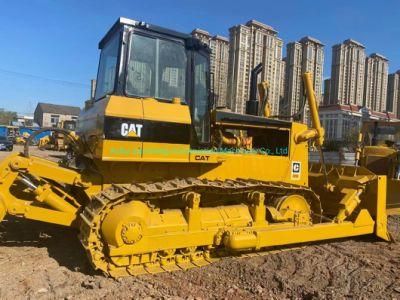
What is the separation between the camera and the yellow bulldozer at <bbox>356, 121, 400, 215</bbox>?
7.20 meters

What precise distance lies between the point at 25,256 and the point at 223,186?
2542 millimetres

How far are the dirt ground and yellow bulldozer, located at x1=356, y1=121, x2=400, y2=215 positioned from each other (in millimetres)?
1615

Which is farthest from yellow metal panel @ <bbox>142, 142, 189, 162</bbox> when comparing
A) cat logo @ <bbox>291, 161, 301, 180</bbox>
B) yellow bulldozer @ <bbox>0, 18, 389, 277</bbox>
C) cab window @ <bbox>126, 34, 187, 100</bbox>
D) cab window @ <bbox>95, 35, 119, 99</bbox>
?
cat logo @ <bbox>291, 161, 301, 180</bbox>

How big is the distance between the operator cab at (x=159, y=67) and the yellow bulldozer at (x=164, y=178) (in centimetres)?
1

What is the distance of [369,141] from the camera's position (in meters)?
11.0

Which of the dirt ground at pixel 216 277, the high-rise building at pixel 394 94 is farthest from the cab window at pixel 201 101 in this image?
the high-rise building at pixel 394 94

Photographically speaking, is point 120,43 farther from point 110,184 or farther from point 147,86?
point 110,184

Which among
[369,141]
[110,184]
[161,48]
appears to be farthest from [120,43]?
A: [369,141]

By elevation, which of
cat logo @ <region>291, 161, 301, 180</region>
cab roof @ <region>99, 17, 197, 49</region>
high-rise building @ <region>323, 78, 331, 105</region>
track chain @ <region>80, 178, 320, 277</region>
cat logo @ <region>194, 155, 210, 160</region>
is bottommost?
track chain @ <region>80, 178, 320, 277</region>

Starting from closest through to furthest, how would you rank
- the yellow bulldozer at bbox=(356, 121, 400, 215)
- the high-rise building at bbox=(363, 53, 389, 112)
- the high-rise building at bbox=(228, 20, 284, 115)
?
the yellow bulldozer at bbox=(356, 121, 400, 215) < the high-rise building at bbox=(228, 20, 284, 115) < the high-rise building at bbox=(363, 53, 389, 112)

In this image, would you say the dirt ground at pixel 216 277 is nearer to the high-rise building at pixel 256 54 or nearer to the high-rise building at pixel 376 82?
the high-rise building at pixel 256 54

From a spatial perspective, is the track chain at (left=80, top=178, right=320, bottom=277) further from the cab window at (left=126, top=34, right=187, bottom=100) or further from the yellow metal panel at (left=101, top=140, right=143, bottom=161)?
the cab window at (left=126, top=34, right=187, bottom=100)

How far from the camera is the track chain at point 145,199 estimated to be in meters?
4.34

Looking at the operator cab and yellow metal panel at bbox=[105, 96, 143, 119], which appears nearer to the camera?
yellow metal panel at bbox=[105, 96, 143, 119]
